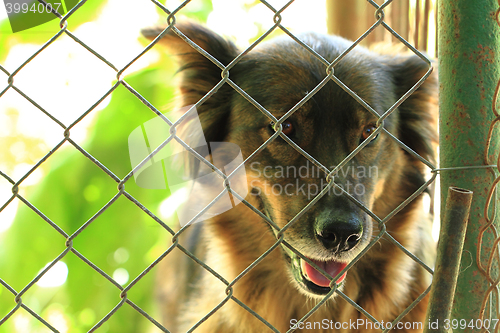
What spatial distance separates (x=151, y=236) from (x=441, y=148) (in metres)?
3.22

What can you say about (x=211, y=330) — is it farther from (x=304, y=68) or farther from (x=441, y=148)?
(x=441, y=148)

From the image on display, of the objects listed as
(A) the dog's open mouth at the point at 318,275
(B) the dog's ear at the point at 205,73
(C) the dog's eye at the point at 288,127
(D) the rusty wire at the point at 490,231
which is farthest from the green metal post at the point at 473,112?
(B) the dog's ear at the point at 205,73

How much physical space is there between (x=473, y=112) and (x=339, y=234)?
2.75ft

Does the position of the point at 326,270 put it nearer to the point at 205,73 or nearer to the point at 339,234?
the point at 339,234

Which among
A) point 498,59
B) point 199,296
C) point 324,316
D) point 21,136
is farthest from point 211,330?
point 21,136

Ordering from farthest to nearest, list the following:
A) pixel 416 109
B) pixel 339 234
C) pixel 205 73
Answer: pixel 416 109 < pixel 205 73 < pixel 339 234

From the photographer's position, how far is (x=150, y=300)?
4.06 m

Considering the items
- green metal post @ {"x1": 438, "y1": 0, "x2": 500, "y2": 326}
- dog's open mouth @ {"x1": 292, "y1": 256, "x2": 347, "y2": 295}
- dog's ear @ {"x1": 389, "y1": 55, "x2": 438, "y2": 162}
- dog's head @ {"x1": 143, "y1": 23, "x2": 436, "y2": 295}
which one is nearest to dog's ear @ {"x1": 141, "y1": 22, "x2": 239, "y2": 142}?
dog's head @ {"x1": 143, "y1": 23, "x2": 436, "y2": 295}

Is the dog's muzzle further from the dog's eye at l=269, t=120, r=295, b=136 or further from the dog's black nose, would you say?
the dog's eye at l=269, t=120, r=295, b=136

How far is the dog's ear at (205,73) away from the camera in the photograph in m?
2.31

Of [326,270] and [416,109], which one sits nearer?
[326,270]

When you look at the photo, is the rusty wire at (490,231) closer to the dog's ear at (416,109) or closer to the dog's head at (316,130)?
the dog's head at (316,130)

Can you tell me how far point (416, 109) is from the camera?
2670 mm

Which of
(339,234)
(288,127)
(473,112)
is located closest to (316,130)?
(288,127)
